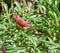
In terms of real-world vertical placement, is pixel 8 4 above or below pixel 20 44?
above

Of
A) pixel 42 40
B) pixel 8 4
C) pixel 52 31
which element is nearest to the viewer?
pixel 42 40

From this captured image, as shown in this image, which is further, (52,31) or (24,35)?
(52,31)

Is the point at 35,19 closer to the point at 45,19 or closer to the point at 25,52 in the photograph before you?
the point at 45,19

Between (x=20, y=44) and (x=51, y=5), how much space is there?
1.30ft

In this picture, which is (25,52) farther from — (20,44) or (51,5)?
(51,5)

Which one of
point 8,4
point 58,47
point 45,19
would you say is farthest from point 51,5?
point 8,4

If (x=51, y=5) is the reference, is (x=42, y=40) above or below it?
below

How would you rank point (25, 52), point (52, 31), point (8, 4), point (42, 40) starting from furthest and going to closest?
point (8, 4) < point (52, 31) < point (42, 40) < point (25, 52)

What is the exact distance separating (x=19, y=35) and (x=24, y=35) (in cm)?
7

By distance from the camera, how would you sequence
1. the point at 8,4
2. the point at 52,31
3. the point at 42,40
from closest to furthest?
1. the point at 42,40
2. the point at 52,31
3. the point at 8,4

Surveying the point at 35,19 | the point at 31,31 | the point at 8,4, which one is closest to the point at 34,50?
the point at 31,31

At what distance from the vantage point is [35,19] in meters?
2.32

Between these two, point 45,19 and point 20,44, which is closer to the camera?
point 20,44

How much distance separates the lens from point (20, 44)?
2.08 meters
